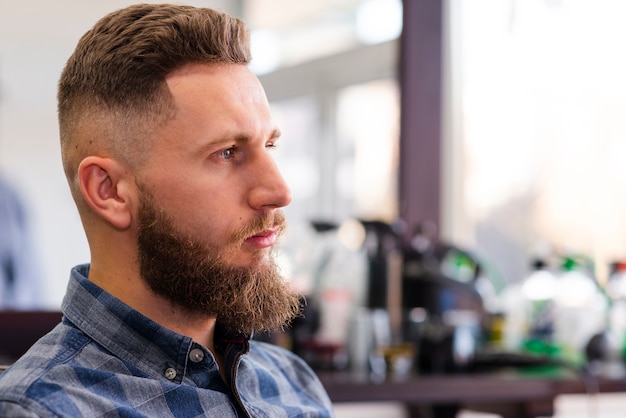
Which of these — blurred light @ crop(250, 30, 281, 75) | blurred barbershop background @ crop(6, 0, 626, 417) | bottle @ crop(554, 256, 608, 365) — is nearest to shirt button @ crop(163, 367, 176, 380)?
blurred barbershop background @ crop(6, 0, 626, 417)

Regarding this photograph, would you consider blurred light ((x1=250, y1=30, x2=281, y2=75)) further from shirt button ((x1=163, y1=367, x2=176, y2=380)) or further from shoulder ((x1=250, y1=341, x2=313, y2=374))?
shirt button ((x1=163, y1=367, x2=176, y2=380))

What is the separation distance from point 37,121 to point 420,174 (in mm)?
1262

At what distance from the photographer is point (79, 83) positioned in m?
1.28

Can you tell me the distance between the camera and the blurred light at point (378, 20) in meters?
2.98

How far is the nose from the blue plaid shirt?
21 cm

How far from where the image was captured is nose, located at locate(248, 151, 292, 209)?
1.29 meters

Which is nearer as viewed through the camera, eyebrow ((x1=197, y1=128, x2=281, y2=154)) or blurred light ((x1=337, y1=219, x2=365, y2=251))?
eyebrow ((x1=197, y1=128, x2=281, y2=154))

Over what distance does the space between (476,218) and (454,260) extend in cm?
28

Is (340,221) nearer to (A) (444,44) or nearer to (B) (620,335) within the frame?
(A) (444,44)

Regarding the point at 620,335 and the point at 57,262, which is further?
the point at 620,335

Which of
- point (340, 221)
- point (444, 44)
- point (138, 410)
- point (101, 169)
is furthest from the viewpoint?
point (444, 44)

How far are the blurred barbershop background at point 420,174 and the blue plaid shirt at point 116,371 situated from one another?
3.92ft

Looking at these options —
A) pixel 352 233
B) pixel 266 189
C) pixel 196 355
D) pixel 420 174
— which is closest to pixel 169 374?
pixel 196 355

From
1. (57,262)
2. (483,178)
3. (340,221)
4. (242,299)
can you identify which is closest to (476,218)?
(483,178)
